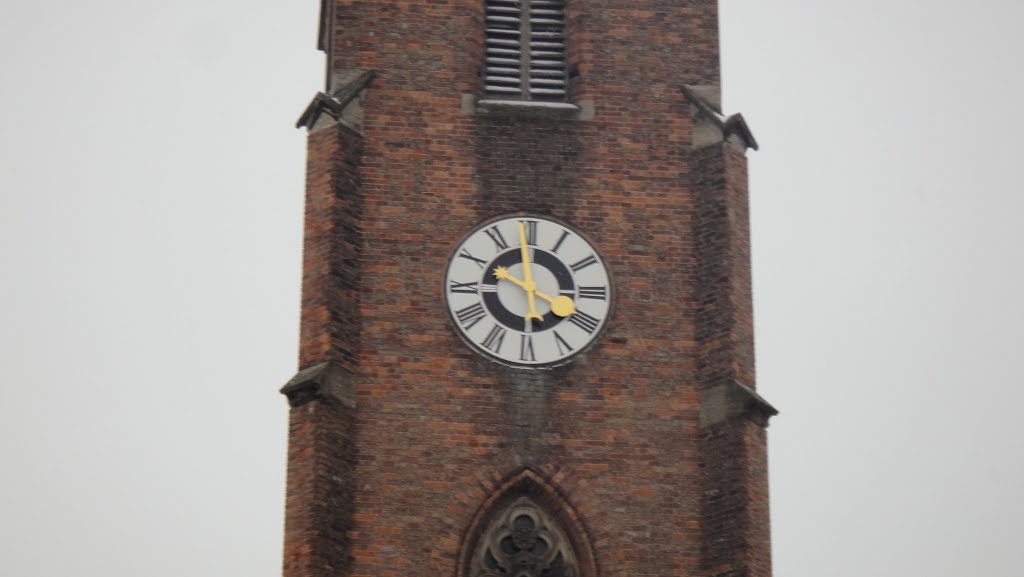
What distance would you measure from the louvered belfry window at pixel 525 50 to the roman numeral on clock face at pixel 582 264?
2.49 meters

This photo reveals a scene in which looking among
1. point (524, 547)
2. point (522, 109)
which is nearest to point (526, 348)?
point (524, 547)

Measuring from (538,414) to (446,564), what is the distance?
7.31 ft

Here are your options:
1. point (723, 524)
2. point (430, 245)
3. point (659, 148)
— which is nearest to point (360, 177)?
point (430, 245)

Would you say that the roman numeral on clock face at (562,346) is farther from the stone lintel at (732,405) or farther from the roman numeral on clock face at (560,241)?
the stone lintel at (732,405)

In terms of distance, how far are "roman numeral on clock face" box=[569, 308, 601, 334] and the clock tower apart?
2 cm

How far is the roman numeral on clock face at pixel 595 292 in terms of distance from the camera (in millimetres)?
37688

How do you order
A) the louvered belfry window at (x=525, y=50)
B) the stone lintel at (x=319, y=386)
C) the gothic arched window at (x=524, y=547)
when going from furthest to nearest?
the louvered belfry window at (x=525, y=50), the stone lintel at (x=319, y=386), the gothic arched window at (x=524, y=547)

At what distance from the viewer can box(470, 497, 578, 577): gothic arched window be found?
118 ft

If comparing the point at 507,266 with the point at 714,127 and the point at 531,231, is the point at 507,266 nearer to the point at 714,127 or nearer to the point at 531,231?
the point at 531,231

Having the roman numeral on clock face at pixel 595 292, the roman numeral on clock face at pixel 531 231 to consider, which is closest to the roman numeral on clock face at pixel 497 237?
the roman numeral on clock face at pixel 531 231

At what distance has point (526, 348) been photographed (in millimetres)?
37250

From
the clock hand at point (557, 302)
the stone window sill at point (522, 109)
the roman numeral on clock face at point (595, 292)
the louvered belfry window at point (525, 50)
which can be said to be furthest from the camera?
the louvered belfry window at point (525, 50)

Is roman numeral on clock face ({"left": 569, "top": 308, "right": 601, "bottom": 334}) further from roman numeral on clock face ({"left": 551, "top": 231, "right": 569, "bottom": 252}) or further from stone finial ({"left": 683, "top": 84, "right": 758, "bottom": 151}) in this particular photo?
stone finial ({"left": 683, "top": 84, "right": 758, "bottom": 151})

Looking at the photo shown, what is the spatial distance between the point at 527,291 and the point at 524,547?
125 inches
